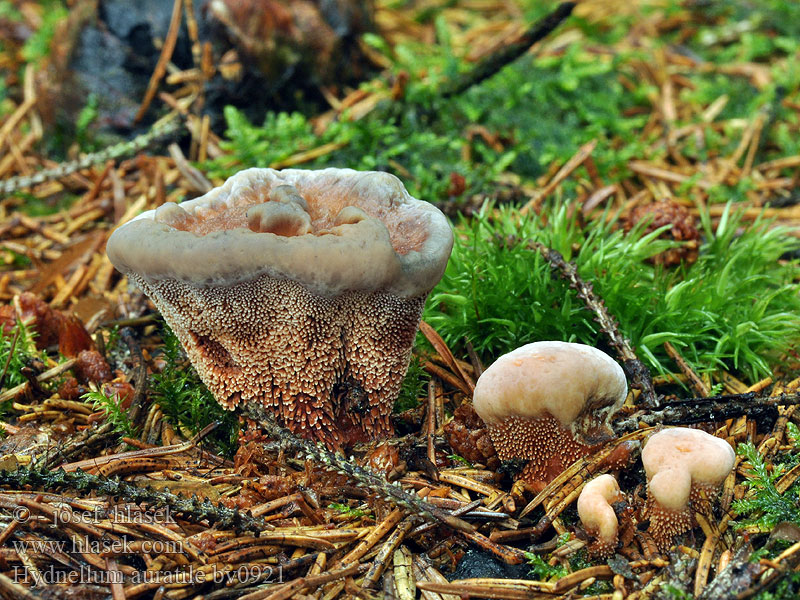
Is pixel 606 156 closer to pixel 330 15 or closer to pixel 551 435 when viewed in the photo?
pixel 330 15

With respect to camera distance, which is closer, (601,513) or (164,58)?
(601,513)

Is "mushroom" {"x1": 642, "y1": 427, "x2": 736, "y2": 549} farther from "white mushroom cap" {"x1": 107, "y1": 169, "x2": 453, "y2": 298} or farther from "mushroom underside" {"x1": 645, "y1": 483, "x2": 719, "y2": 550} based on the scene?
"white mushroom cap" {"x1": 107, "y1": 169, "x2": 453, "y2": 298}

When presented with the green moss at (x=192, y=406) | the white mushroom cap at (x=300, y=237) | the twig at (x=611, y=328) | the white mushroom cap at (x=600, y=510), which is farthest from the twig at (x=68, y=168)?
the white mushroom cap at (x=600, y=510)

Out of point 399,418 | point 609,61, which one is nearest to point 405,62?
point 609,61

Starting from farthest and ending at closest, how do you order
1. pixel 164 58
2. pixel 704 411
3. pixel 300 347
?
pixel 164 58
pixel 704 411
pixel 300 347

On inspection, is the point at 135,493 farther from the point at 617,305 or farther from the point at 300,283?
the point at 617,305

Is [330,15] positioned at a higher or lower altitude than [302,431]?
higher

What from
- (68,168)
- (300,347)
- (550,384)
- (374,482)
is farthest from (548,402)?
(68,168)
